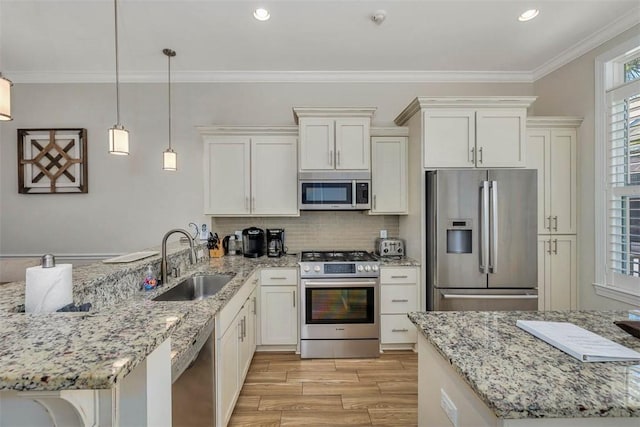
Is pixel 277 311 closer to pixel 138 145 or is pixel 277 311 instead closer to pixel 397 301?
pixel 397 301

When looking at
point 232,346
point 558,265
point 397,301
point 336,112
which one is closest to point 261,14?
point 336,112

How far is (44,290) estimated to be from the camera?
3.47ft

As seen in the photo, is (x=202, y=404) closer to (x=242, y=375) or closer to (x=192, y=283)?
(x=242, y=375)

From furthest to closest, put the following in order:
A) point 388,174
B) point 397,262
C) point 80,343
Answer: point 388,174
point 397,262
point 80,343

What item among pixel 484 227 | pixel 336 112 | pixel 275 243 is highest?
pixel 336 112

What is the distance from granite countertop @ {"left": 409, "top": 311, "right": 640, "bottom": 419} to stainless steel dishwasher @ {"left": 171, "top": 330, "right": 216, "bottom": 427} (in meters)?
1.12

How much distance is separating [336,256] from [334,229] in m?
0.49

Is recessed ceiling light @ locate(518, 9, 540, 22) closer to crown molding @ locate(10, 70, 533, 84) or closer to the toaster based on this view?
crown molding @ locate(10, 70, 533, 84)

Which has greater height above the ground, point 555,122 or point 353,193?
point 555,122

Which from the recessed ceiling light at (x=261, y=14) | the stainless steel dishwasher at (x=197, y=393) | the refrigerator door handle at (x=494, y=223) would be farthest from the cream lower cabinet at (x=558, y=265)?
the recessed ceiling light at (x=261, y=14)

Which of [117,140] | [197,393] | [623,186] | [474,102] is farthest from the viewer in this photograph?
[474,102]

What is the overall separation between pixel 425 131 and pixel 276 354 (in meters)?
2.63

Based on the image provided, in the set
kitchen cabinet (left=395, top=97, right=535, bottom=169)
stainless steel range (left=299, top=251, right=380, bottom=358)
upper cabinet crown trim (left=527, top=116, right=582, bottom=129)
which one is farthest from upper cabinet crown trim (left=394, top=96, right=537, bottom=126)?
stainless steel range (left=299, top=251, right=380, bottom=358)

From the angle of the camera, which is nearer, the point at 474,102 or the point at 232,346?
the point at 232,346
